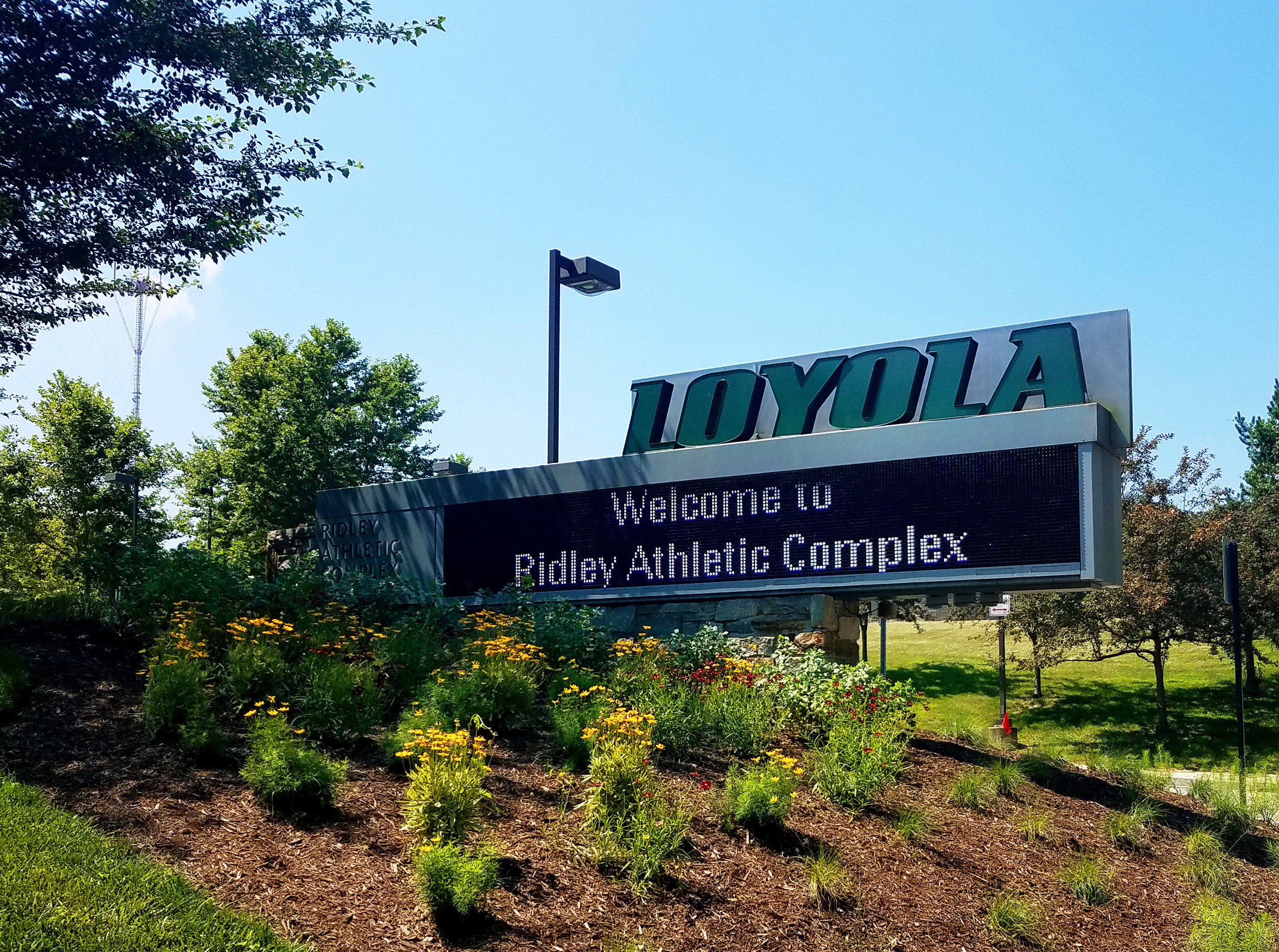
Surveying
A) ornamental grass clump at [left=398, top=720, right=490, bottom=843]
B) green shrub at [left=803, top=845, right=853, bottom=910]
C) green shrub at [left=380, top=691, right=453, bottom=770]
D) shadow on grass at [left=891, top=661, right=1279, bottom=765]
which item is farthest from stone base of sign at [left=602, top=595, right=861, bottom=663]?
shadow on grass at [left=891, top=661, right=1279, bottom=765]

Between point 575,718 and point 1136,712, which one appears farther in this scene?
point 1136,712

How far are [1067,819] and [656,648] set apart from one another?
13.8 ft

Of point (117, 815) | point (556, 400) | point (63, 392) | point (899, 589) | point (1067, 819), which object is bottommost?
point (1067, 819)

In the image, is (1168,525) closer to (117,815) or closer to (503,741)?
(503,741)

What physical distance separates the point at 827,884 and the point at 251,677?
15.6 ft

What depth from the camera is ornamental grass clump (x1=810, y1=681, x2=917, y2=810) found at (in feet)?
25.9

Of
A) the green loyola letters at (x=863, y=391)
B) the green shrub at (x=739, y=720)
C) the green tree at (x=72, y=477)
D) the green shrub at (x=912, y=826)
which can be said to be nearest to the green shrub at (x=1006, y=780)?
the green shrub at (x=912, y=826)

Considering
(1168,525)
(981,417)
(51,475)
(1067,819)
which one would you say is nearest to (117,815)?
(1067,819)

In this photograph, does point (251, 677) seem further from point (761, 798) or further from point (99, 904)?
point (761, 798)

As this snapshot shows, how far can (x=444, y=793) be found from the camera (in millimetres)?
6203

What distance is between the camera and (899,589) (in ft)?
39.4

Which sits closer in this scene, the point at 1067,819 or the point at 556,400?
the point at 1067,819

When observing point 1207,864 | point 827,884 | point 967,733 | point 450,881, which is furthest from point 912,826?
point 967,733

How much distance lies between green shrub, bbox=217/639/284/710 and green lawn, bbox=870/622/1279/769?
48.9 ft
